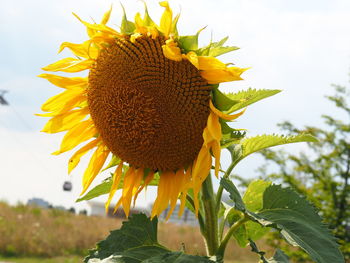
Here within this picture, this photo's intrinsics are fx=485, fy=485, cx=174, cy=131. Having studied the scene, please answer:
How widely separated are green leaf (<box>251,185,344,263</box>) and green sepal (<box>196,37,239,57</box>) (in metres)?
0.46

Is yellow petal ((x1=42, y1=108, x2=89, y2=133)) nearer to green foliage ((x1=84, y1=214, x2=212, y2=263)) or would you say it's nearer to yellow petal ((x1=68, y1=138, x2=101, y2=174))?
yellow petal ((x1=68, y1=138, x2=101, y2=174))

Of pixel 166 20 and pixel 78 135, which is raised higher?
pixel 166 20

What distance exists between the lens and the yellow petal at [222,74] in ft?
4.31

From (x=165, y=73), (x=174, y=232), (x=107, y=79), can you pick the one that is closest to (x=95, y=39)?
(x=107, y=79)

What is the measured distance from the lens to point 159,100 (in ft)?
4.58

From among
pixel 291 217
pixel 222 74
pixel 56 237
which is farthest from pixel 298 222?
pixel 56 237

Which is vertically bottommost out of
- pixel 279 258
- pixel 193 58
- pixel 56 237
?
pixel 56 237

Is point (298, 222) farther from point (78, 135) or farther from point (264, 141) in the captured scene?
point (78, 135)

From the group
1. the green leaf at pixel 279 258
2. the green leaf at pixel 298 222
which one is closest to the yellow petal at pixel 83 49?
the green leaf at pixel 298 222

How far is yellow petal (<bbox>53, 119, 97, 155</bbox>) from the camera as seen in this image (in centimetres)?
164

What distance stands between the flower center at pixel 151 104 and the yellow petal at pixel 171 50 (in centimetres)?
5

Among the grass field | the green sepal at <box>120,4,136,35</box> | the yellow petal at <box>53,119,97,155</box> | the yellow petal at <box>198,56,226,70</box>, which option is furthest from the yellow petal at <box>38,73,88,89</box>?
the grass field

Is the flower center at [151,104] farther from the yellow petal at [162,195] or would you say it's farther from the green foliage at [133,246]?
the green foliage at [133,246]

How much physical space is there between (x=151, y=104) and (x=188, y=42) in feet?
0.67
